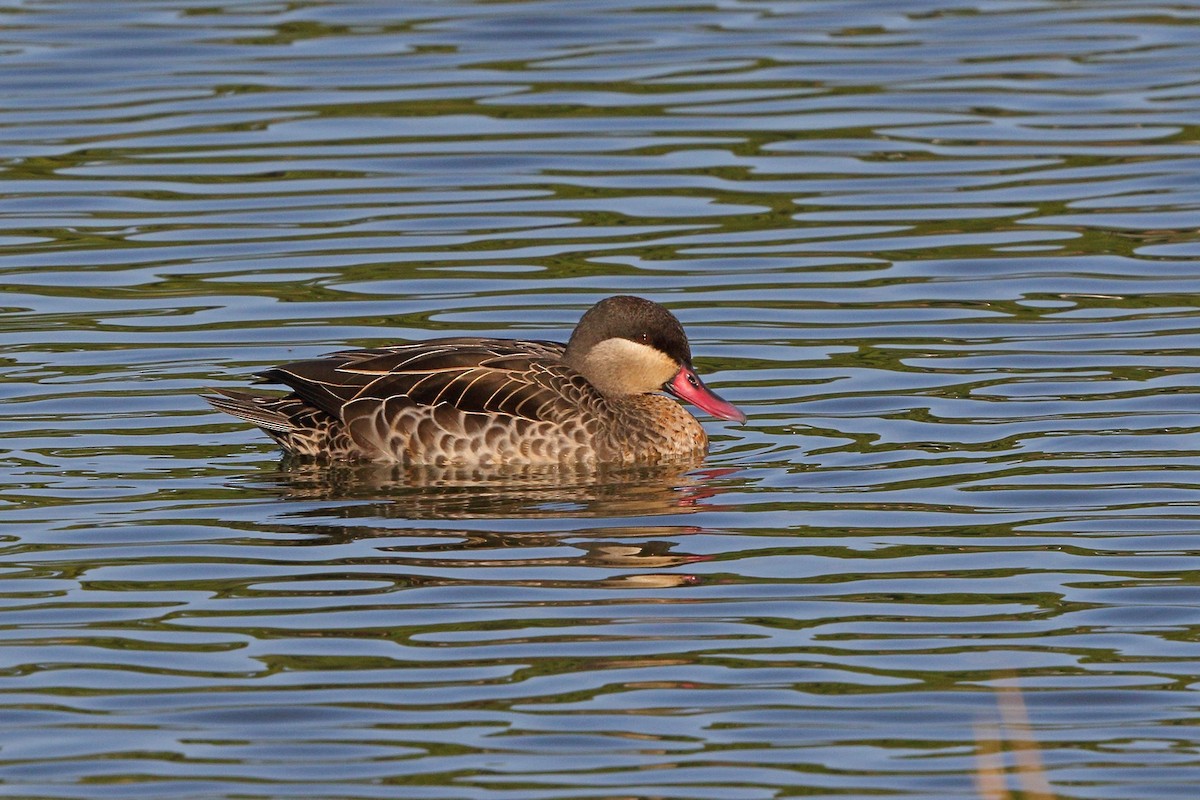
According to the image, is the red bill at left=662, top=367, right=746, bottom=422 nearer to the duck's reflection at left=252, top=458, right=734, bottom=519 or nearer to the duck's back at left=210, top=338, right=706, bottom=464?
the duck's back at left=210, top=338, right=706, bottom=464

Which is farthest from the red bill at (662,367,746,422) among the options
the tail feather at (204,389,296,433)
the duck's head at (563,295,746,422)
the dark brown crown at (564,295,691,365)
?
the tail feather at (204,389,296,433)

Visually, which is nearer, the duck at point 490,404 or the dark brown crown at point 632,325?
the duck at point 490,404

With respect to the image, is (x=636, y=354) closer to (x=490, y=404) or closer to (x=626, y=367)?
(x=626, y=367)

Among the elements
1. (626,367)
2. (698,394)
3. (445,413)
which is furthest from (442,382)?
(698,394)

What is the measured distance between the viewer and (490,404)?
1244 cm

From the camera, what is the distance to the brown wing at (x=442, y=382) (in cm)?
1244

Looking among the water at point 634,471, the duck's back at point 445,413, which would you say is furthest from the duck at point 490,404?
the water at point 634,471

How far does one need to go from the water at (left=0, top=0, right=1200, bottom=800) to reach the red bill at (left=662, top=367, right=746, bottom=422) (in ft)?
0.75

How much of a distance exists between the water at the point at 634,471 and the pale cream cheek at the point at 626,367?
1.82 feet

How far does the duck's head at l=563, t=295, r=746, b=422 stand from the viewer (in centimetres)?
1259

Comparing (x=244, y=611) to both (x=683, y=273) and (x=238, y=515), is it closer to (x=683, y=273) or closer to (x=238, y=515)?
(x=238, y=515)

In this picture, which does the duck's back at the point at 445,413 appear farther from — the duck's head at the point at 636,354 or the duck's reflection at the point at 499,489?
the duck's head at the point at 636,354

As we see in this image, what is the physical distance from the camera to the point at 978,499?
11.2m

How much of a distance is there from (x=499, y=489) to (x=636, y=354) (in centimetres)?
124
